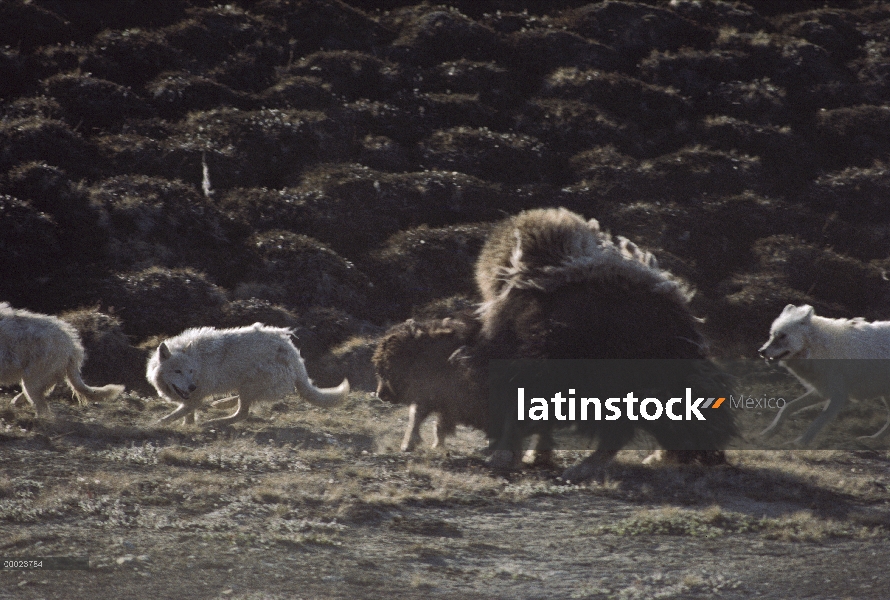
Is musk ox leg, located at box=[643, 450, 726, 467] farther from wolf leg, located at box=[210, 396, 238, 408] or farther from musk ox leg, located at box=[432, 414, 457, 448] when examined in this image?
wolf leg, located at box=[210, 396, 238, 408]

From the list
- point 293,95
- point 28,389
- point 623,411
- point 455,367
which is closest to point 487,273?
point 455,367

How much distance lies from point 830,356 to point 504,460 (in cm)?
479

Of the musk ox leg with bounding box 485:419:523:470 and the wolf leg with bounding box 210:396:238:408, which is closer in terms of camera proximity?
the musk ox leg with bounding box 485:419:523:470

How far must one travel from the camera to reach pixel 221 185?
896 inches

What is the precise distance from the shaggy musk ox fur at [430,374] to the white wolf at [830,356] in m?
4.01

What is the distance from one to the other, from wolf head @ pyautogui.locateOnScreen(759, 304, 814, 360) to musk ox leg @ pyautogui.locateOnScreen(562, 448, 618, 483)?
3289 millimetres

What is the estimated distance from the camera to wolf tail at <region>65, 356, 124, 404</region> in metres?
11.8

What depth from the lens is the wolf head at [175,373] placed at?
11.7 metres

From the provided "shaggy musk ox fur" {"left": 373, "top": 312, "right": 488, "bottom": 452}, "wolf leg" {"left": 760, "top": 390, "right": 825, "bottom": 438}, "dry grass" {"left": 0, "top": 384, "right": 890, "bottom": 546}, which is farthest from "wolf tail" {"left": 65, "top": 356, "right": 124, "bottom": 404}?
"wolf leg" {"left": 760, "top": 390, "right": 825, "bottom": 438}

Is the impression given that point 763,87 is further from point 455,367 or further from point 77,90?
point 455,367

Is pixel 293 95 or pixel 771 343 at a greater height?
pixel 293 95

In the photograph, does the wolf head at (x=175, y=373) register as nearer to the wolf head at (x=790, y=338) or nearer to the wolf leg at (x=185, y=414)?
the wolf leg at (x=185, y=414)

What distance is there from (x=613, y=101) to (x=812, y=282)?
32.6 feet

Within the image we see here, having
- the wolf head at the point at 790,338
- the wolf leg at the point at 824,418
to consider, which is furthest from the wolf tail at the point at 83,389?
the wolf leg at the point at 824,418
